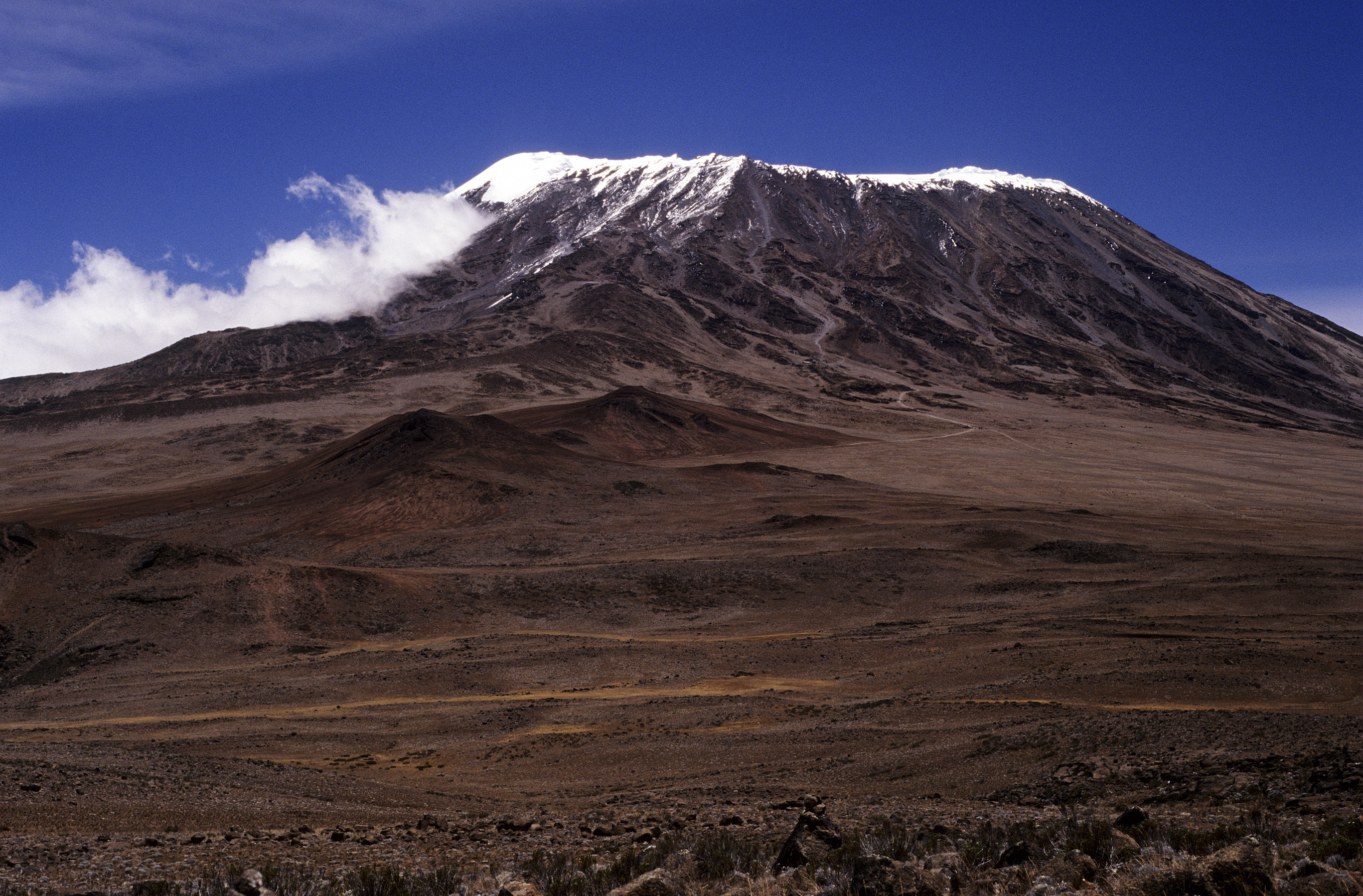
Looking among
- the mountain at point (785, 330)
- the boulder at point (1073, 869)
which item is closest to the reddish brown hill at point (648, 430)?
the mountain at point (785, 330)

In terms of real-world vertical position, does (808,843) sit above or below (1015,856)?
below

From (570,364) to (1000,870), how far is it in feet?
369

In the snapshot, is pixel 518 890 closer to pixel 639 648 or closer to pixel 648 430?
pixel 639 648

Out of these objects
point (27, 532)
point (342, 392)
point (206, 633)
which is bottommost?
point (206, 633)

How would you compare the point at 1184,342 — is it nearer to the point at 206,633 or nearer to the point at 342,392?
the point at 342,392

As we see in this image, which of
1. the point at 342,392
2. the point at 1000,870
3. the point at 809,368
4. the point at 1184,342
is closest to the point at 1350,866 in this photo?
the point at 1000,870

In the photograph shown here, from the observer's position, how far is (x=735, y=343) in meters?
140

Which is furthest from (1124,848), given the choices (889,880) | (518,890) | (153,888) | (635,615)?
(635,615)

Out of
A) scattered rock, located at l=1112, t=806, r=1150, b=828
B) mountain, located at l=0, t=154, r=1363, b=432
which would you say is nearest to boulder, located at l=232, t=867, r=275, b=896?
scattered rock, located at l=1112, t=806, r=1150, b=828

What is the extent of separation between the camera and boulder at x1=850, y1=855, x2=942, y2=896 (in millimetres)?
6359

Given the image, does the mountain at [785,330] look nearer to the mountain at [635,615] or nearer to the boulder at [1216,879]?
the mountain at [635,615]

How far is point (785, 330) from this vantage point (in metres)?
153

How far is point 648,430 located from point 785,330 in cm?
7828

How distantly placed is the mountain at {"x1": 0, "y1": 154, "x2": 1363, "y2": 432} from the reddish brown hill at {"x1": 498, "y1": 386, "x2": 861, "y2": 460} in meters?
22.3
